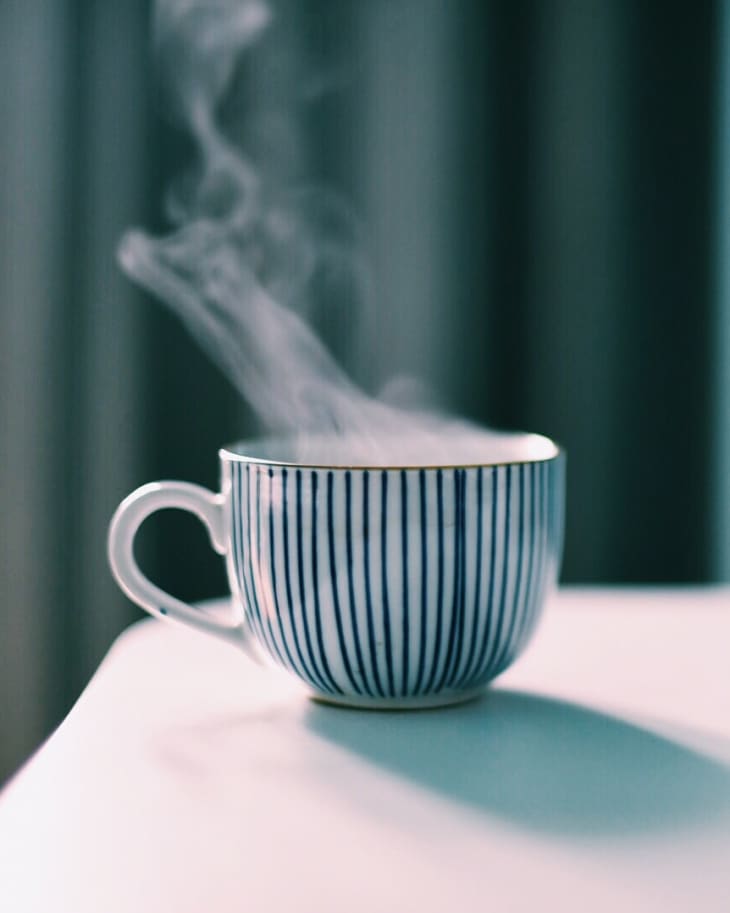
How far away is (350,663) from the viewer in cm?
45

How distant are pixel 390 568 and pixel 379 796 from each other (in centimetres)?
9

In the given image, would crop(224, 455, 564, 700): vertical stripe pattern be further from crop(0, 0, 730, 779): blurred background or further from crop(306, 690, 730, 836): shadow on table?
crop(0, 0, 730, 779): blurred background

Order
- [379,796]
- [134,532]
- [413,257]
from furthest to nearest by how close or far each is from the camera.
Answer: [413,257], [134,532], [379,796]

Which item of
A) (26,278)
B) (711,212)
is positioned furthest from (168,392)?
(711,212)

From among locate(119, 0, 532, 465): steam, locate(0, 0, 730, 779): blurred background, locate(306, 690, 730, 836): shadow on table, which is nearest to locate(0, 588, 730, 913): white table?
locate(306, 690, 730, 836): shadow on table

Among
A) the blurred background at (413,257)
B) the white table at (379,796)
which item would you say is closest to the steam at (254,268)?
the blurred background at (413,257)

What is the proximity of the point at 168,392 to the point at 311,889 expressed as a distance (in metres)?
0.77

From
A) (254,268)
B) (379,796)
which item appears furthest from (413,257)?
(379,796)

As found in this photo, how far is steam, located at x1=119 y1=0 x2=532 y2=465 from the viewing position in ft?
1.87

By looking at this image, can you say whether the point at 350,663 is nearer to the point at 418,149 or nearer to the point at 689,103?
the point at 418,149

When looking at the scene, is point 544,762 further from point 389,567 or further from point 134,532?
point 134,532

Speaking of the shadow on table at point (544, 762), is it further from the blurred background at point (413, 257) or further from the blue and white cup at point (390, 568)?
the blurred background at point (413, 257)

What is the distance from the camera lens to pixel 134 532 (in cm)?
49

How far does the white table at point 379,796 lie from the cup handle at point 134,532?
4cm
